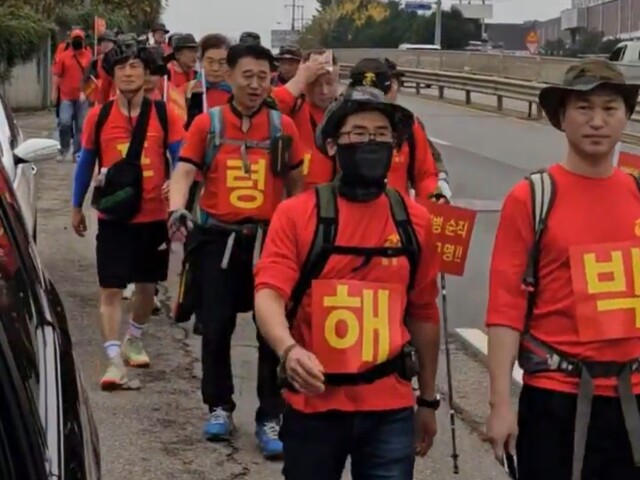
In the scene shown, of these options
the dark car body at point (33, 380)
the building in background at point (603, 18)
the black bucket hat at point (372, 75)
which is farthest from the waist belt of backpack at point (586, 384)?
the building in background at point (603, 18)

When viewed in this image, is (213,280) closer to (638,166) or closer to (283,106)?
(283,106)

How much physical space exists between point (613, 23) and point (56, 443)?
95915 mm

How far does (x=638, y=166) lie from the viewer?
5.57 metres

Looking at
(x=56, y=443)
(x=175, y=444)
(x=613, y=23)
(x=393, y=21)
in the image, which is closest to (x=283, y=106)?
(x=175, y=444)

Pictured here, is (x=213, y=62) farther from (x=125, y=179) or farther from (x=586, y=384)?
(x=586, y=384)

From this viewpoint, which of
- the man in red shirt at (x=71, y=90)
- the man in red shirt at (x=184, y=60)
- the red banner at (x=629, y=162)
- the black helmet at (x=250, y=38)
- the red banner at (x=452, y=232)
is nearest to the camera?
the red banner at (x=629, y=162)

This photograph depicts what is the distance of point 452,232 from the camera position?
5715 mm

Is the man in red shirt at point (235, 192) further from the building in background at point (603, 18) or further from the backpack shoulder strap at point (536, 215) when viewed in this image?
the building in background at point (603, 18)

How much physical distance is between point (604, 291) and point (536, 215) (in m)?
0.28

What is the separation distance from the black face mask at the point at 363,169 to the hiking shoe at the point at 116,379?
3.50m

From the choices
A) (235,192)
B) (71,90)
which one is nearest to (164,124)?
(235,192)

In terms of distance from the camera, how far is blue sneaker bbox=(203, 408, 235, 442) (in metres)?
6.29

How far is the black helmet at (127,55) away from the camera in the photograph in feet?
23.3

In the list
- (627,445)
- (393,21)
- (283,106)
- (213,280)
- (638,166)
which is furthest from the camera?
(393,21)
